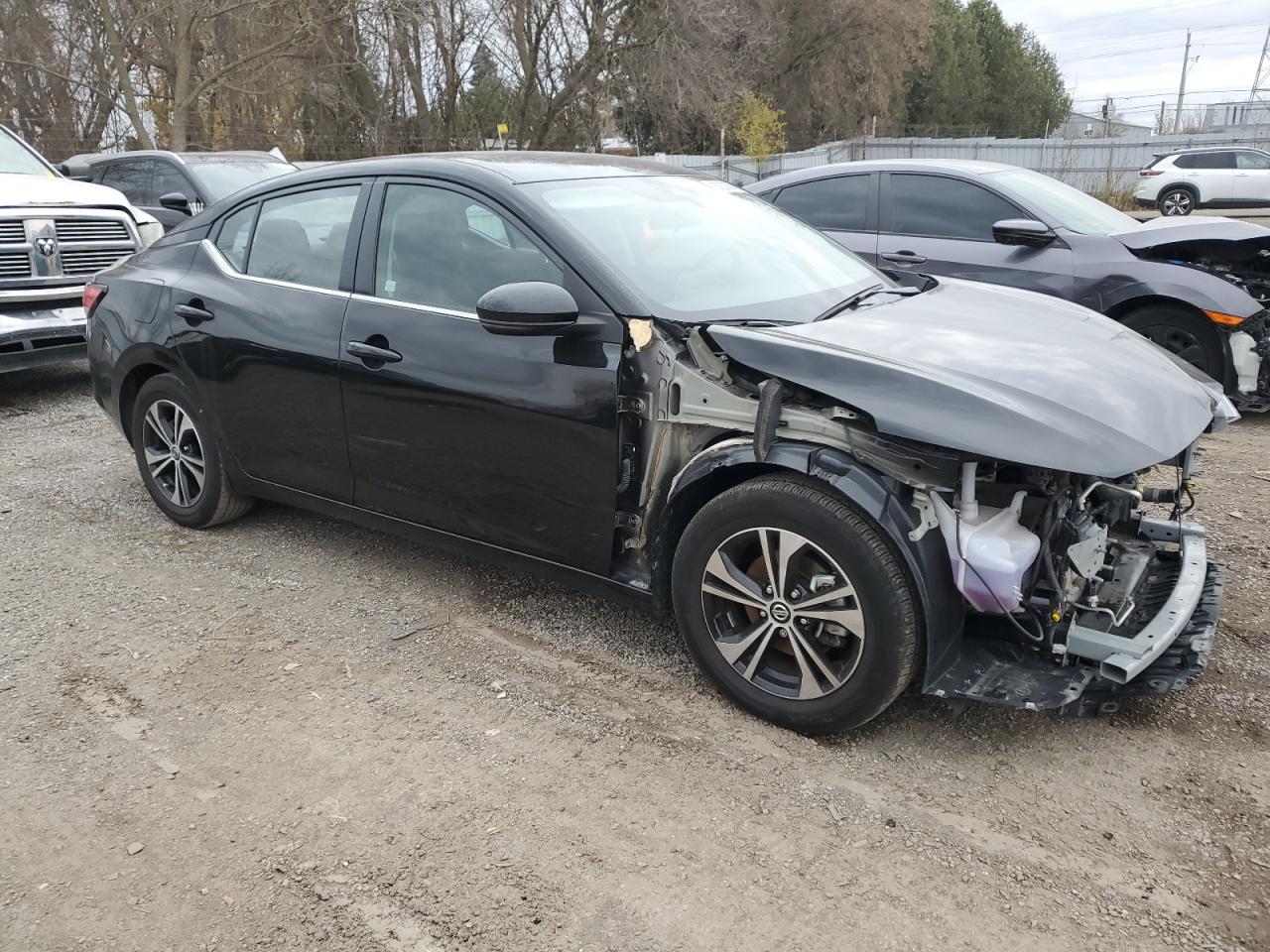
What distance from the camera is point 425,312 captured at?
368cm

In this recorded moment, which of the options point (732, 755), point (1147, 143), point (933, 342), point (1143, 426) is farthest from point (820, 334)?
point (1147, 143)

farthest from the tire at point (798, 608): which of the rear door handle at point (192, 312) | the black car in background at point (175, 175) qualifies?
the black car in background at point (175, 175)

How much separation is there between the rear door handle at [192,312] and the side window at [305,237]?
263 mm

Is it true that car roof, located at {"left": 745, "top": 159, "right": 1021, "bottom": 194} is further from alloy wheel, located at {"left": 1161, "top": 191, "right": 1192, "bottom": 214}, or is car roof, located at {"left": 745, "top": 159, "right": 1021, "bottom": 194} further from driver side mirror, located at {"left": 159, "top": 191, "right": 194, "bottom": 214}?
alloy wheel, located at {"left": 1161, "top": 191, "right": 1192, "bottom": 214}

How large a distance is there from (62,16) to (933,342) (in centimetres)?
2160

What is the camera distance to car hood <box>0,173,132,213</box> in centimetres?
741

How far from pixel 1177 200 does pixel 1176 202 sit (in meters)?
0.12

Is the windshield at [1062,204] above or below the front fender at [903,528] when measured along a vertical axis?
above

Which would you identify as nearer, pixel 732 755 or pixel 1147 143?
pixel 732 755

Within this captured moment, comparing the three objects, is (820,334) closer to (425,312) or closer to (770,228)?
(770,228)

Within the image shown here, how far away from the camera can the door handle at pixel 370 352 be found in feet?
12.2

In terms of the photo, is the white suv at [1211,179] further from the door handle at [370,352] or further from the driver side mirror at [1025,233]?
the door handle at [370,352]

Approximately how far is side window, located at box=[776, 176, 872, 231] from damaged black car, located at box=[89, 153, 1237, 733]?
9.98 feet

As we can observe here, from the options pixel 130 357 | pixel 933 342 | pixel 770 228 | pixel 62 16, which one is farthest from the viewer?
pixel 62 16
